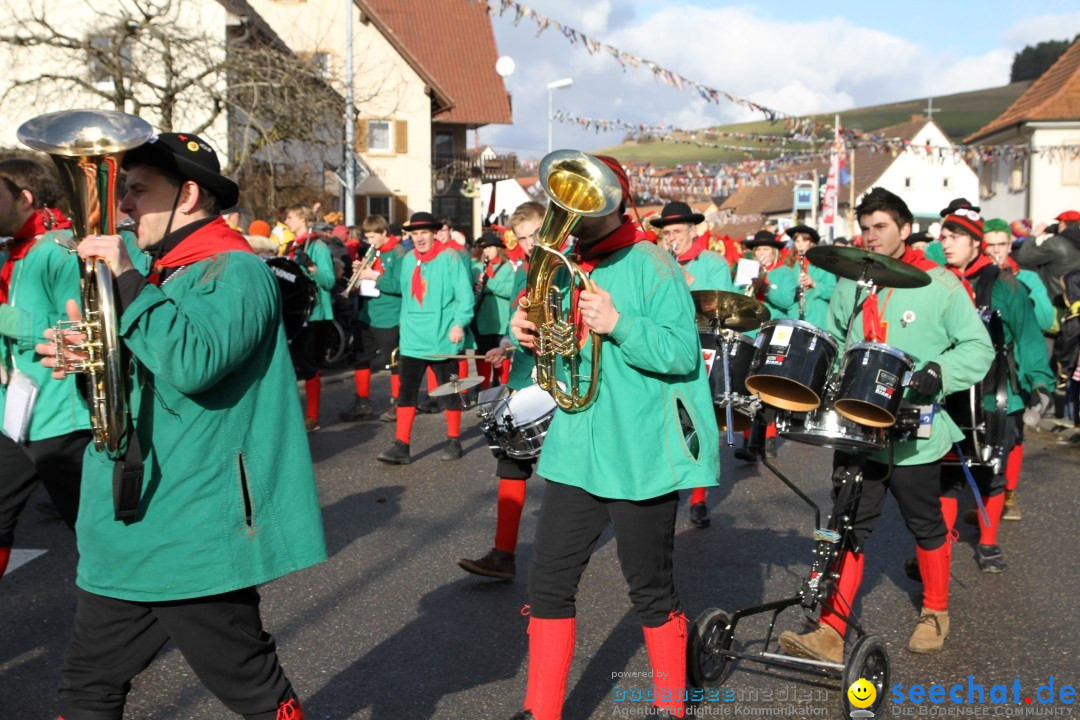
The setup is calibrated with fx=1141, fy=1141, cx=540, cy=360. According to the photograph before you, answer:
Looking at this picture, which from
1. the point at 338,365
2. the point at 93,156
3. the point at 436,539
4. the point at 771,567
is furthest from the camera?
the point at 338,365

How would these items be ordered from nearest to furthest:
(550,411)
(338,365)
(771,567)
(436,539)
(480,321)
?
(550,411)
(771,567)
(436,539)
(480,321)
(338,365)

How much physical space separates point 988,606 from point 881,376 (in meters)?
1.91

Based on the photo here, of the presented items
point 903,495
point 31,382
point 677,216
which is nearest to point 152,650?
point 31,382

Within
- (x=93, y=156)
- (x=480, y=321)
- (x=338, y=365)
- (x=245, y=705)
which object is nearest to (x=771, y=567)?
(x=245, y=705)

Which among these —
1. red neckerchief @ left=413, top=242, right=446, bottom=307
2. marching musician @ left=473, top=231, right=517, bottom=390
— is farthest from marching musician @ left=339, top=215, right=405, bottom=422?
red neckerchief @ left=413, top=242, right=446, bottom=307

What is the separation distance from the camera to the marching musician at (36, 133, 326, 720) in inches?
107

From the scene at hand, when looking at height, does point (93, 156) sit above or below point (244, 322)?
above

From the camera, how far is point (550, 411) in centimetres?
526

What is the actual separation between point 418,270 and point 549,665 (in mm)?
5912

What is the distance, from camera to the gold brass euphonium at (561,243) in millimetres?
3352

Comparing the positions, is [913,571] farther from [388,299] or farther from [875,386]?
[388,299]

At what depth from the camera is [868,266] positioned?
13.9ft

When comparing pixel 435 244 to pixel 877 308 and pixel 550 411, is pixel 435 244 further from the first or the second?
pixel 877 308

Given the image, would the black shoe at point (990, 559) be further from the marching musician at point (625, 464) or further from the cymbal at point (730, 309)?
the marching musician at point (625, 464)
